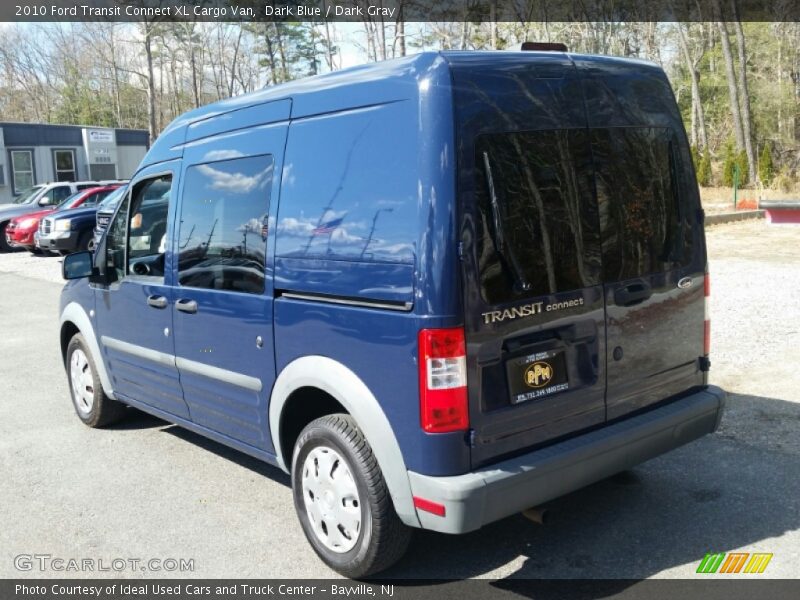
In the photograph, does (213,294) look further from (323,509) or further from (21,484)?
(21,484)

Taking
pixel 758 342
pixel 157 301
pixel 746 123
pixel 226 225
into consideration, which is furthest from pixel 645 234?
pixel 746 123

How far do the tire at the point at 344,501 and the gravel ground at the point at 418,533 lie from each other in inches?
8.0

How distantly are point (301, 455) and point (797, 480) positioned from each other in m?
2.82

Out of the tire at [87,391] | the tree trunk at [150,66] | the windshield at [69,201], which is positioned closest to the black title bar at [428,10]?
the tree trunk at [150,66]

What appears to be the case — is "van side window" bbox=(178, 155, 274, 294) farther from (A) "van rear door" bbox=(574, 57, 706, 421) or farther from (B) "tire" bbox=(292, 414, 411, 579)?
(A) "van rear door" bbox=(574, 57, 706, 421)

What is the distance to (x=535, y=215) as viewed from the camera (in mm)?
3432

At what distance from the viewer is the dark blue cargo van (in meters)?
3.20

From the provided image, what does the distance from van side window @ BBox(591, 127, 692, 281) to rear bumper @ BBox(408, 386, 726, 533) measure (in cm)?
72

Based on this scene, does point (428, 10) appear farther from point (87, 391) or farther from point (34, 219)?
point (87, 391)

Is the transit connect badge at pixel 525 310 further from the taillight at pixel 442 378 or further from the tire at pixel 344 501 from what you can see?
the tire at pixel 344 501

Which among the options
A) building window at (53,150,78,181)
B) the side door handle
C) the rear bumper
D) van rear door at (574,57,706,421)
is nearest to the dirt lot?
van rear door at (574,57,706,421)

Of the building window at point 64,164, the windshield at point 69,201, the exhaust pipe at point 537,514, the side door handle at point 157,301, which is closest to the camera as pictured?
the exhaust pipe at point 537,514

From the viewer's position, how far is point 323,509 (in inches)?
148

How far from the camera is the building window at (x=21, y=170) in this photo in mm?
31312
